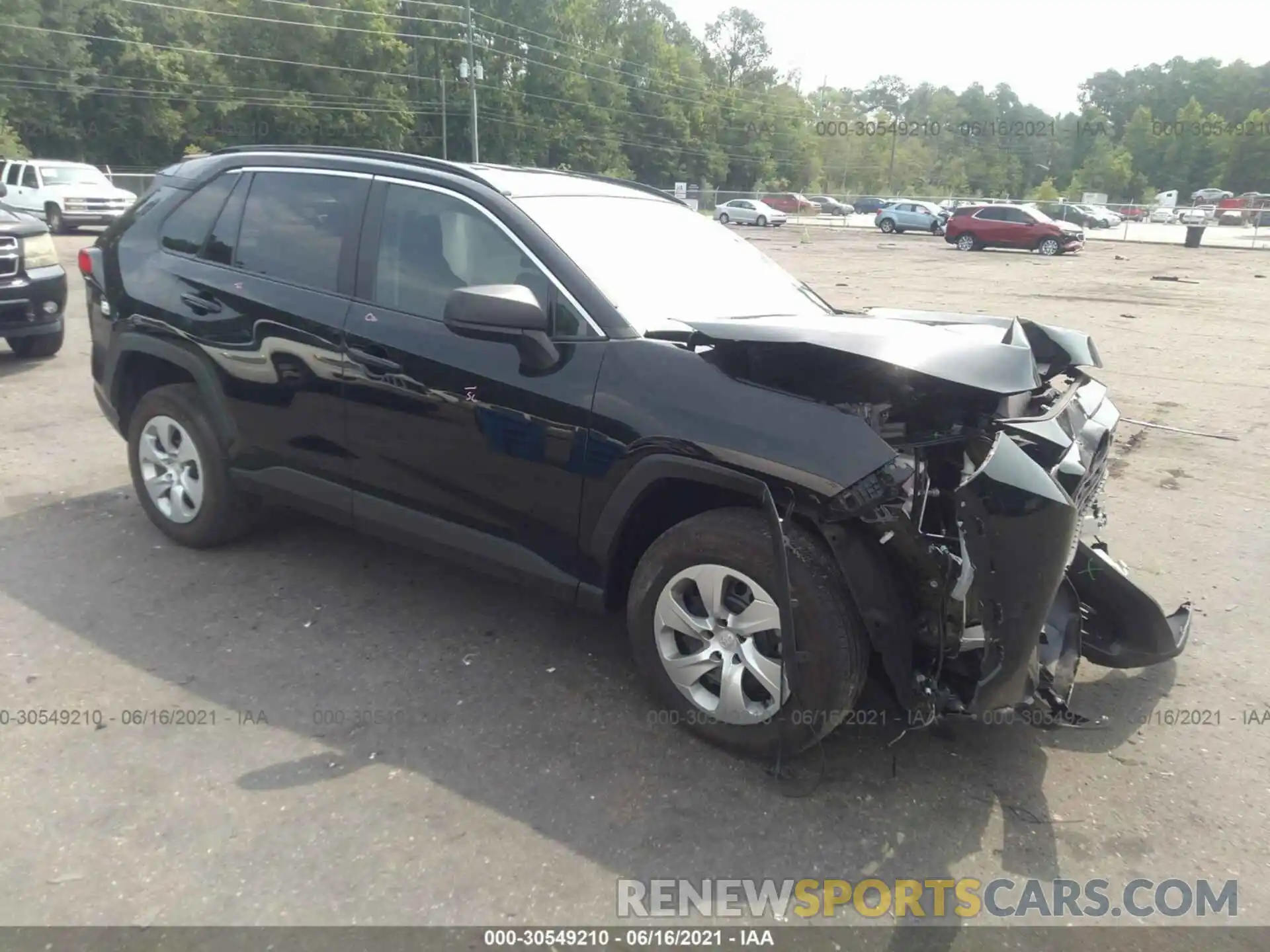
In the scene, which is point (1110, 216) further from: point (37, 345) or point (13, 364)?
point (13, 364)

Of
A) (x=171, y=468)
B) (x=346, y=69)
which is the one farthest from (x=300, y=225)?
(x=346, y=69)

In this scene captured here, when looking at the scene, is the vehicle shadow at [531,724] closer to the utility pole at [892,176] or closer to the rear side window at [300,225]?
the rear side window at [300,225]

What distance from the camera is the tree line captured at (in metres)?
51.3

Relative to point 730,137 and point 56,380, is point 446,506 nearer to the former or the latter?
point 56,380

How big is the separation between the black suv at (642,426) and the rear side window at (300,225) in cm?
1

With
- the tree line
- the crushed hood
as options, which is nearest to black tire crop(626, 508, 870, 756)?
the crushed hood

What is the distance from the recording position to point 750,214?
155ft

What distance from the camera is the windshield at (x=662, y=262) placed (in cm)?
363

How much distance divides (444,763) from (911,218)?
4557cm

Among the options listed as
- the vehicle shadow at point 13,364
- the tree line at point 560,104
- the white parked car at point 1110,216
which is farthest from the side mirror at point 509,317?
the white parked car at point 1110,216

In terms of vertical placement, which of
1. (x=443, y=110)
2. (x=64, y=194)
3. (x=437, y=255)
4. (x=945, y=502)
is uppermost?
(x=443, y=110)

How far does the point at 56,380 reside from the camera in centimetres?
839

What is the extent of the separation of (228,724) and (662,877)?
1.68m

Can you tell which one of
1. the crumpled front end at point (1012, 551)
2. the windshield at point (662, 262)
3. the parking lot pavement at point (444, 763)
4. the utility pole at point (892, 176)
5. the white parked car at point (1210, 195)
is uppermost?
the utility pole at point (892, 176)
